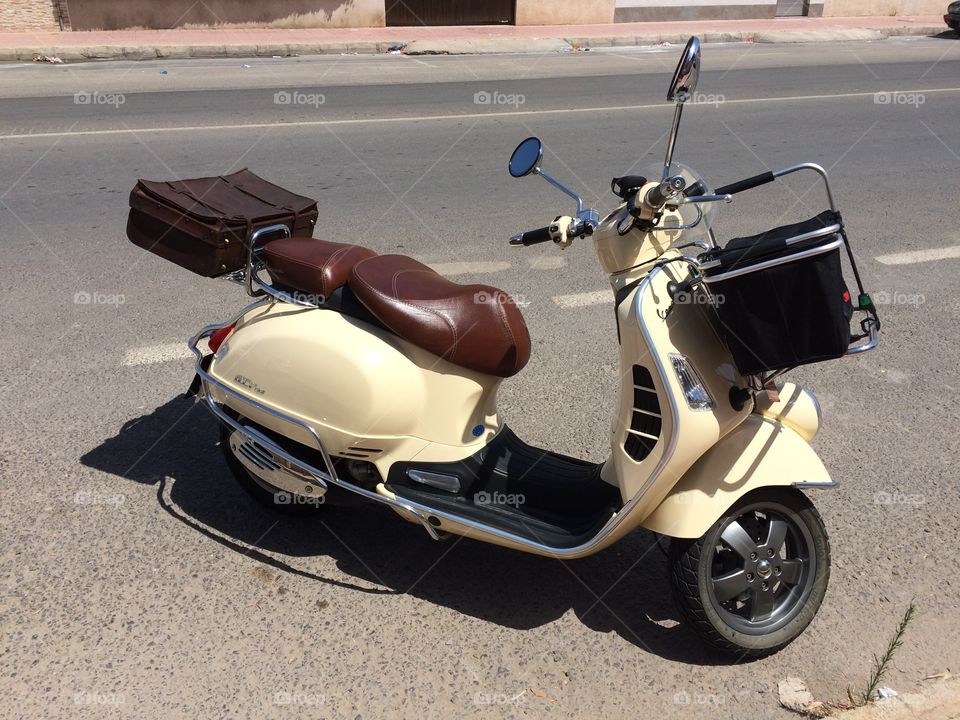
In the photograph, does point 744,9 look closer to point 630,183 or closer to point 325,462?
point 630,183

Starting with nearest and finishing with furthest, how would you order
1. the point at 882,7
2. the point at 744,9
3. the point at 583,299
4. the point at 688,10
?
A: the point at 583,299 < the point at 688,10 < the point at 744,9 < the point at 882,7

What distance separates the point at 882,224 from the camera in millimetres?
7102

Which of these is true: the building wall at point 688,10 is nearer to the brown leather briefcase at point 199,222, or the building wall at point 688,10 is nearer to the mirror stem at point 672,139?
the brown leather briefcase at point 199,222

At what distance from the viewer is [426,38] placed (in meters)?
17.7

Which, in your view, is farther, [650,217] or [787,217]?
[787,217]

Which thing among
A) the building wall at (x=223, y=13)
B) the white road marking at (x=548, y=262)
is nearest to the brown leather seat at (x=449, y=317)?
the white road marking at (x=548, y=262)

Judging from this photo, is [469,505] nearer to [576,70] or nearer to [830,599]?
[830,599]

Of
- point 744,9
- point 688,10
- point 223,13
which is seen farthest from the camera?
point 744,9

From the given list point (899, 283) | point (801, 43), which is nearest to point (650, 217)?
point (899, 283)

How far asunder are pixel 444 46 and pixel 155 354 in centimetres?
1350

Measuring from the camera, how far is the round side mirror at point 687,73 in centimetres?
266

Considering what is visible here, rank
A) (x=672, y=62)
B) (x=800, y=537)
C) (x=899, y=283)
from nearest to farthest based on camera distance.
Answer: (x=800, y=537), (x=899, y=283), (x=672, y=62)

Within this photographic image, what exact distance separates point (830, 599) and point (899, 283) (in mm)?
3441

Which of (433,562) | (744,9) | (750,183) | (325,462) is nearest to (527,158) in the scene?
(750,183)
